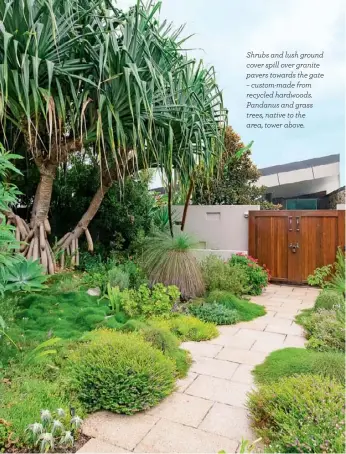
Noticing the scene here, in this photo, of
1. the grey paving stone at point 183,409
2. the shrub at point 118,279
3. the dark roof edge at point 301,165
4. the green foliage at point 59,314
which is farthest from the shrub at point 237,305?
the dark roof edge at point 301,165

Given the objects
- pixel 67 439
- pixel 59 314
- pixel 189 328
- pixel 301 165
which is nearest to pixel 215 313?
pixel 189 328

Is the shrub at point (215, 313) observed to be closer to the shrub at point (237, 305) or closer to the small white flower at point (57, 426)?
the shrub at point (237, 305)

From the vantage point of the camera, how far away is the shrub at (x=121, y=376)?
1982 mm

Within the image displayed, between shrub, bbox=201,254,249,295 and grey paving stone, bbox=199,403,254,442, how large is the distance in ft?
9.58

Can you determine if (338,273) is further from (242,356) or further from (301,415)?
(301,415)

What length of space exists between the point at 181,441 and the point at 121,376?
517mm

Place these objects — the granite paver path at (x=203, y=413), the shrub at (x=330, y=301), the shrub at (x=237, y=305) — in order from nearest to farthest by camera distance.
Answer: the granite paver path at (x=203, y=413) < the shrub at (x=330, y=301) < the shrub at (x=237, y=305)

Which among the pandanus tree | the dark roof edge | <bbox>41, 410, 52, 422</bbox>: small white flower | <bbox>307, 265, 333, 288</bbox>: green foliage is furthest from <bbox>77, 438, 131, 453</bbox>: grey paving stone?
the dark roof edge

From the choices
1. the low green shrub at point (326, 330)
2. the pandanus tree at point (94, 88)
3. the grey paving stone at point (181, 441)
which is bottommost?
the grey paving stone at point (181, 441)

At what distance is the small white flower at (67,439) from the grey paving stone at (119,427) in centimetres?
14

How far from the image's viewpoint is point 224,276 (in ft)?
16.6

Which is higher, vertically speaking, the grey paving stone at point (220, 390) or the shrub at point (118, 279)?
the shrub at point (118, 279)

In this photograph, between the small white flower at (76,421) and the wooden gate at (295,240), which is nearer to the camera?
the small white flower at (76,421)

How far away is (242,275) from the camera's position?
17.2 ft
